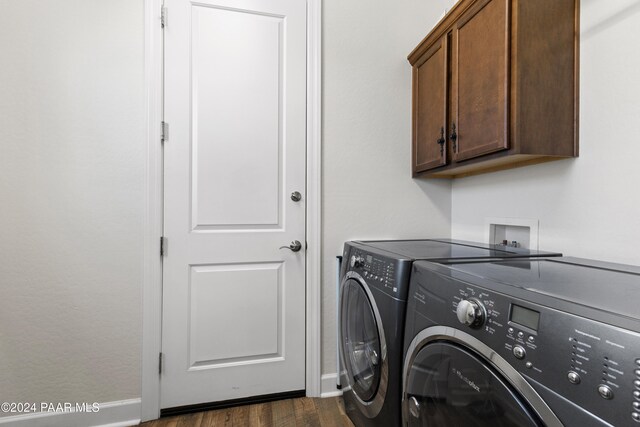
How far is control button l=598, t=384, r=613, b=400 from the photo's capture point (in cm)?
46

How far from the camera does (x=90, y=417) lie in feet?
5.01

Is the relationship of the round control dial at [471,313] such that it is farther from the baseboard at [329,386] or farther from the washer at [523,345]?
the baseboard at [329,386]

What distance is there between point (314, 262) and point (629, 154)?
4.70 feet

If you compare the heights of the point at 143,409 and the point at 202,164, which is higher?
the point at 202,164

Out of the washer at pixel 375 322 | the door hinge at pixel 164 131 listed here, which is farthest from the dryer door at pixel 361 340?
the door hinge at pixel 164 131

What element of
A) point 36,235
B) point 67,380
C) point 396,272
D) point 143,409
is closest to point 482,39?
point 396,272

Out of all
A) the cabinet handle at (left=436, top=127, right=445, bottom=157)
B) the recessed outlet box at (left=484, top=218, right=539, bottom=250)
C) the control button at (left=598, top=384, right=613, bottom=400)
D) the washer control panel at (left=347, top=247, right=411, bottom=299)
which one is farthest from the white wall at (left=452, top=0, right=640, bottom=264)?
the control button at (left=598, top=384, right=613, bottom=400)

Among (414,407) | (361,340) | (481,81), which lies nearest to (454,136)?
(481,81)

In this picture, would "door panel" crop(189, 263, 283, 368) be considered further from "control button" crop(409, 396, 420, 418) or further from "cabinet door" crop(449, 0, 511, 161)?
"cabinet door" crop(449, 0, 511, 161)

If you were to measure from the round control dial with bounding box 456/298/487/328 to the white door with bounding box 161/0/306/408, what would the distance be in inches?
45.3

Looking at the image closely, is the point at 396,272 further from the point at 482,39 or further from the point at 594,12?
the point at 594,12

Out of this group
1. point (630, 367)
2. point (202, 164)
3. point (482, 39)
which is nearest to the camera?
point (630, 367)

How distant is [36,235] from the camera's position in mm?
1485

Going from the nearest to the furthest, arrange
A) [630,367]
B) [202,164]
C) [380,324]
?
1. [630,367]
2. [380,324]
3. [202,164]
